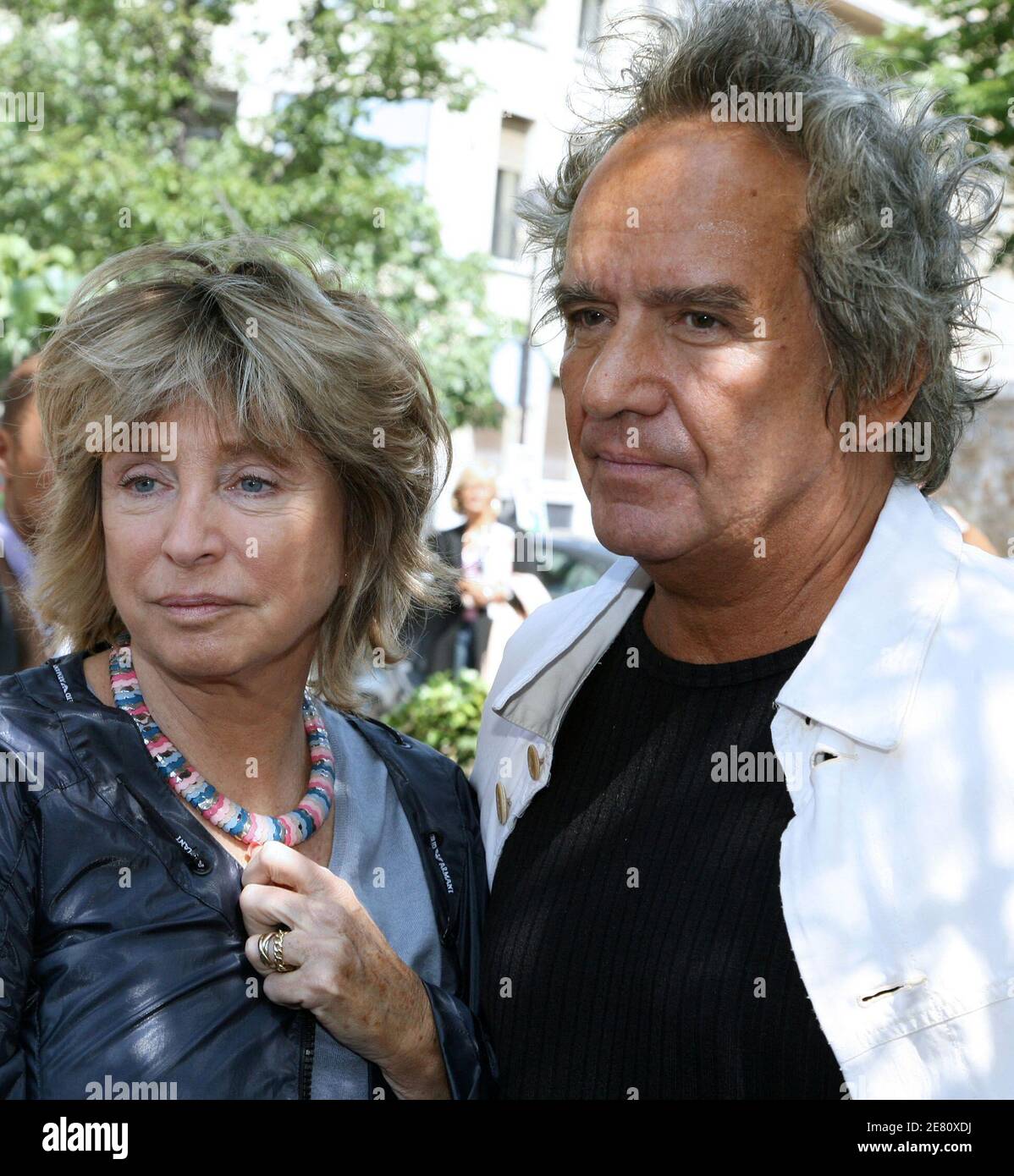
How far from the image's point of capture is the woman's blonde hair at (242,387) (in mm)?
2529

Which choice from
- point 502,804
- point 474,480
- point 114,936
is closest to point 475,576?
point 474,480

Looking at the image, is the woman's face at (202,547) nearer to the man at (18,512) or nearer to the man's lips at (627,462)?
the man's lips at (627,462)

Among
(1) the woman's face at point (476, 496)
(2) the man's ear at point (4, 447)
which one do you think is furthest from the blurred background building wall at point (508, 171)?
(2) the man's ear at point (4, 447)

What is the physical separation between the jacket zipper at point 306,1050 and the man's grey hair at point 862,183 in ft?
4.54

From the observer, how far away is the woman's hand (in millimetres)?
2311

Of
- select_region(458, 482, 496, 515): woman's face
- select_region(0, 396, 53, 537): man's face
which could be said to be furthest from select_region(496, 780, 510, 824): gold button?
select_region(458, 482, 496, 515): woman's face

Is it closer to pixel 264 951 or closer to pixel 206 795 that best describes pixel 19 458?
pixel 206 795

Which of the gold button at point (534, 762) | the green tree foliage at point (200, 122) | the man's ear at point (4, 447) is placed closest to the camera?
the gold button at point (534, 762)

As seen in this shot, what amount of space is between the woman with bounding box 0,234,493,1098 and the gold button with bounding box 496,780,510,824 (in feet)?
0.24

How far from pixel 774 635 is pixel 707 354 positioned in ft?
1.72

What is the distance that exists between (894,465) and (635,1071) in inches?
46.2

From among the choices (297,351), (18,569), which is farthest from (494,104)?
(297,351)

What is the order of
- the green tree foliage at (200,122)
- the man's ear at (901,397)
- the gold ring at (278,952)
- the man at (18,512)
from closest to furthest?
1. the gold ring at (278,952)
2. the man's ear at (901,397)
3. the man at (18,512)
4. the green tree foliage at (200,122)
